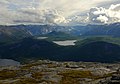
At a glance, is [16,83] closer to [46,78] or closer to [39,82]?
[39,82]

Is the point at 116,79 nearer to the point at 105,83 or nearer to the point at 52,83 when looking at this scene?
the point at 105,83

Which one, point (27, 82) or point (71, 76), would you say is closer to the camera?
point (27, 82)

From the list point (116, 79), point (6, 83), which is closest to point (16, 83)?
point (6, 83)

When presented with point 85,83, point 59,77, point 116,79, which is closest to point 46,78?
point 59,77

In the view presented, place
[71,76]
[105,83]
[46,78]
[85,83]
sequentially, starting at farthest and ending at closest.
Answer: [71,76], [46,78], [85,83], [105,83]

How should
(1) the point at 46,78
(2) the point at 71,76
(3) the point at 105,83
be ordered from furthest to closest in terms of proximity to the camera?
(2) the point at 71,76 < (1) the point at 46,78 < (3) the point at 105,83

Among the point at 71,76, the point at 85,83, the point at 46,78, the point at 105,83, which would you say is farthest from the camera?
the point at 71,76

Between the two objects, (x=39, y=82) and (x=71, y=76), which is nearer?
(x=39, y=82)

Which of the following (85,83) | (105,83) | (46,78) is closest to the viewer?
(105,83)
